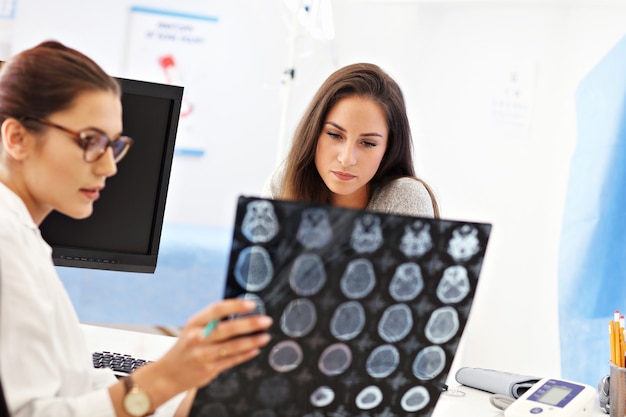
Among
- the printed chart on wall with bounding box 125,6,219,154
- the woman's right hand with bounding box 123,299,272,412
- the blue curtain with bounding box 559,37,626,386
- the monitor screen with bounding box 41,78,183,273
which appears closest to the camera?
the woman's right hand with bounding box 123,299,272,412

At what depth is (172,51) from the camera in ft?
18.9

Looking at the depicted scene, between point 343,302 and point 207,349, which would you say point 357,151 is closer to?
point 343,302

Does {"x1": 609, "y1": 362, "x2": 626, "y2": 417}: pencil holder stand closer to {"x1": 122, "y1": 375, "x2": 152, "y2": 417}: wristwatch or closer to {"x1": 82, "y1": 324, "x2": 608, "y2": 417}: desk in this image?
{"x1": 82, "y1": 324, "x2": 608, "y2": 417}: desk

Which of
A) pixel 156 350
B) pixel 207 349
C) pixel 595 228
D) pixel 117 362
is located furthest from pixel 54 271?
pixel 595 228

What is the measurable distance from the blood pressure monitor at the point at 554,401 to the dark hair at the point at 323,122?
0.72 m

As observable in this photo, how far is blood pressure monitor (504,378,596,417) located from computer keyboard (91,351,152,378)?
0.76 m

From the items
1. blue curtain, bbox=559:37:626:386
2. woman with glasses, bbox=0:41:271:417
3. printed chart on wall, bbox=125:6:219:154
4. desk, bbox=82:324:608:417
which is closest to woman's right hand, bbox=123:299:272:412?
woman with glasses, bbox=0:41:271:417

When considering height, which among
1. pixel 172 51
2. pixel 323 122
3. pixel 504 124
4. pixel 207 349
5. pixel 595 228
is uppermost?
pixel 172 51

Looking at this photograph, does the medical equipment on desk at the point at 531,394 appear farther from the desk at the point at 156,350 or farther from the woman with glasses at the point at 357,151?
the woman with glasses at the point at 357,151

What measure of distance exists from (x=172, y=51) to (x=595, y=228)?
141 inches

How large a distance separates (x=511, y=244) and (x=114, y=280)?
11.2 ft

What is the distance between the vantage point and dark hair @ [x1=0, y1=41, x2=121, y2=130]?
1.12 m

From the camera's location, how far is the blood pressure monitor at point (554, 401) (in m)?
1.48

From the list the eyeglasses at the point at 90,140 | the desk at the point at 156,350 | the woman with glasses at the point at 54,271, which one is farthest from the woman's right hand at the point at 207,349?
the desk at the point at 156,350
